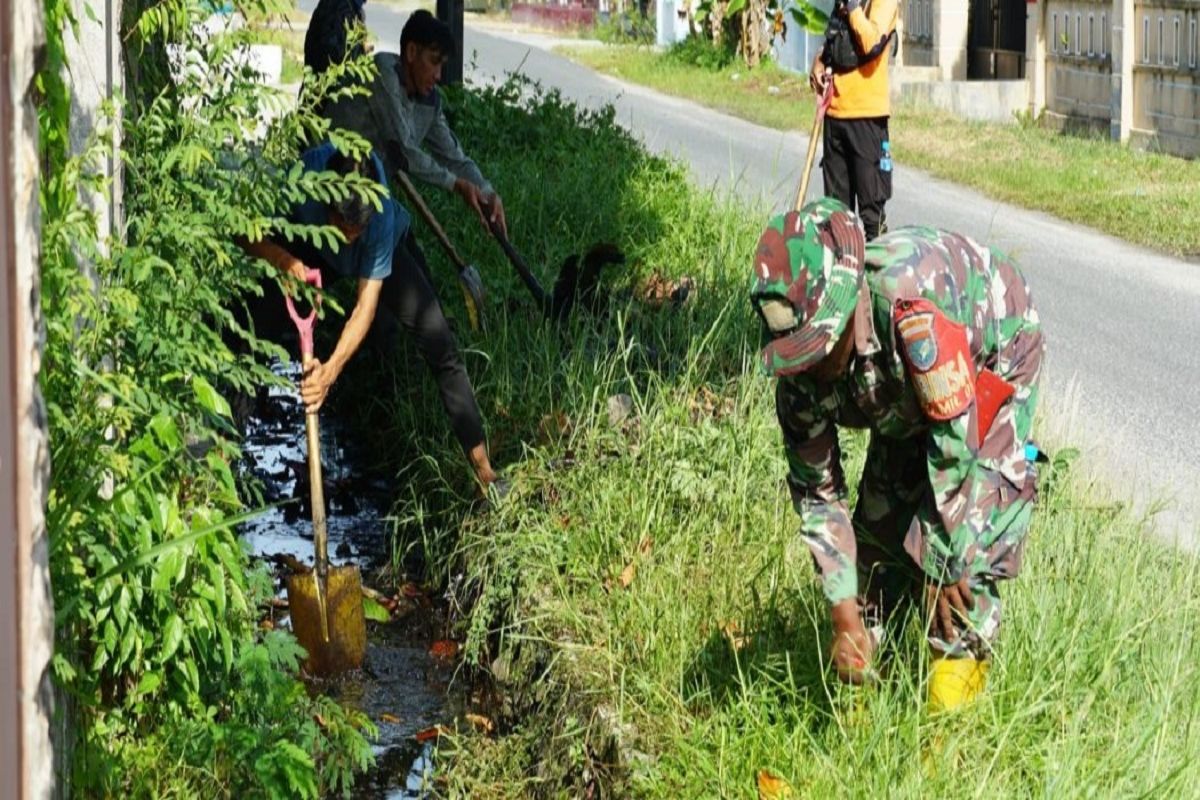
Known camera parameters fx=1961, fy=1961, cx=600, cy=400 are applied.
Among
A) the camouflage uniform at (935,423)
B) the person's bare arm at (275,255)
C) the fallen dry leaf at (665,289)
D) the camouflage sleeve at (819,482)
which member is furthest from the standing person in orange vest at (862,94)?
the camouflage sleeve at (819,482)

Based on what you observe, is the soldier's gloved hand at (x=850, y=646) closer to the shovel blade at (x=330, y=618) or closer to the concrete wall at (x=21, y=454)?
the shovel blade at (x=330, y=618)

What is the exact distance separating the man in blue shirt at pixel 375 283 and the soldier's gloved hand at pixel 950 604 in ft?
9.42

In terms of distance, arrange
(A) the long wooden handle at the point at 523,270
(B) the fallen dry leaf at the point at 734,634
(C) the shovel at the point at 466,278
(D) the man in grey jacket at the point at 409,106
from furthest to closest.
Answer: (A) the long wooden handle at the point at 523,270 < (C) the shovel at the point at 466,278 < (D) the man in grey jacket at the point at 409,106 < (B) the fallen dry leaf at the point at 734,634

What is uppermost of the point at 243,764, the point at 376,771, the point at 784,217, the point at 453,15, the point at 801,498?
the point at 453,15

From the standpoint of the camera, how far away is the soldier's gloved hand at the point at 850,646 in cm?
411

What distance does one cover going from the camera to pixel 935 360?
3779mm

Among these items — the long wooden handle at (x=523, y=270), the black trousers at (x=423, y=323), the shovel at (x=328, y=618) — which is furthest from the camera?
the long wooden handle at (x=523, y=270)

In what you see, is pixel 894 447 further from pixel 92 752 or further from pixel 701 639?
pixel 92 752

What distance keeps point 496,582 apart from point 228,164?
5.13 ft

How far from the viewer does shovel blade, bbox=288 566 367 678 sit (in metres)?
6.39

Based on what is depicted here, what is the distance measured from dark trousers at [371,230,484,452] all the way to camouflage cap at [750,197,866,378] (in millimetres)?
3437

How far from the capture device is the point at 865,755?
389 cm

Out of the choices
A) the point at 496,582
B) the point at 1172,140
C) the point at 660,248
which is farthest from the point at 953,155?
the point at 496,582

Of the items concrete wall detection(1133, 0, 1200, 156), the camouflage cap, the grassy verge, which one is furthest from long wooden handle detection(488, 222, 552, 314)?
concrete wall detection(1133, 0, 1200, 156)
